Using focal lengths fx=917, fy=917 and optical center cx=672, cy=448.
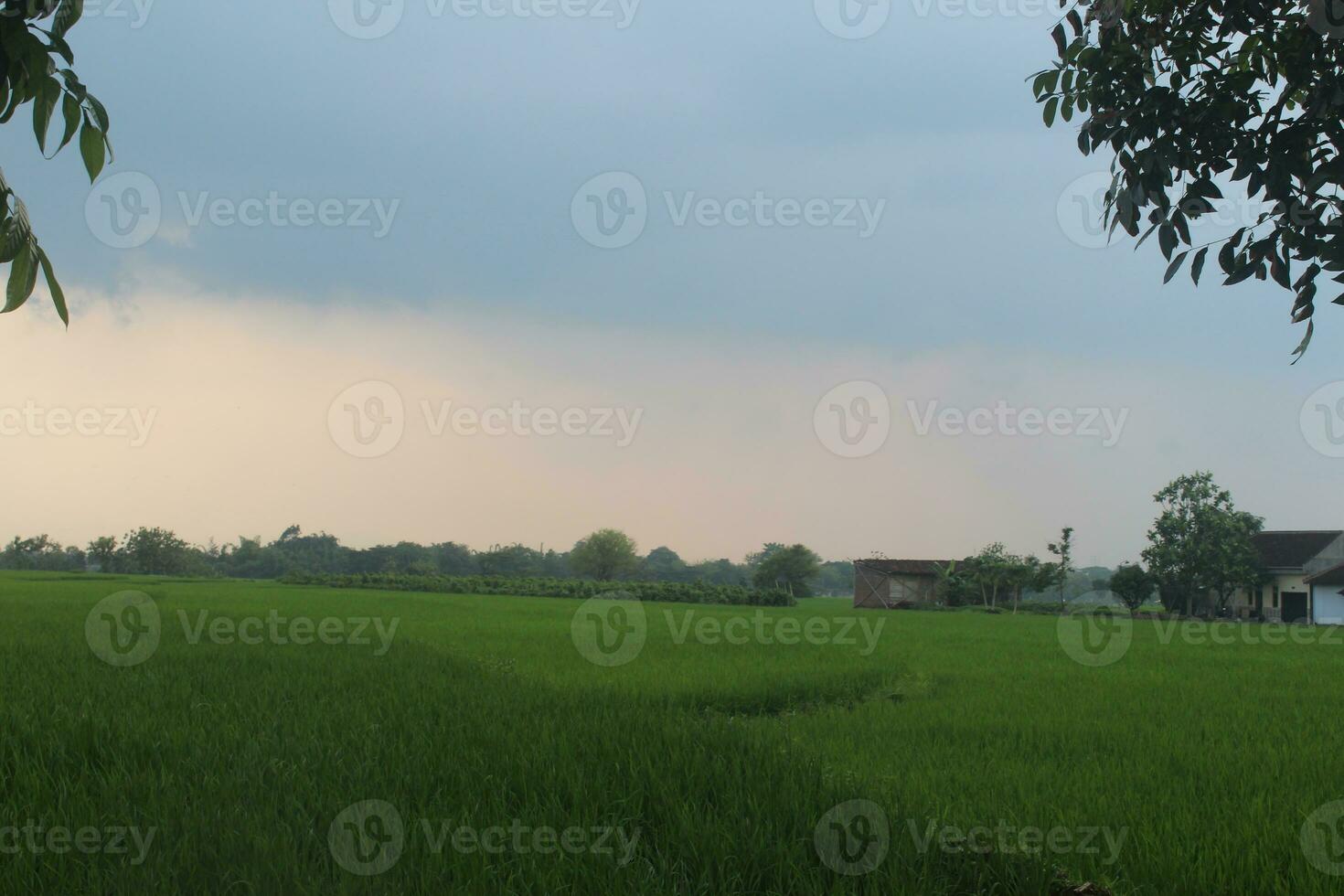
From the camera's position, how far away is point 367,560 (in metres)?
64.6

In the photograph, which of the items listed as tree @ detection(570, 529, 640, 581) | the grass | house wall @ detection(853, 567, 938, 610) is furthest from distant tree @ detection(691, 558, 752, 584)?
the grass

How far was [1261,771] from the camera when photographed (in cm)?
626

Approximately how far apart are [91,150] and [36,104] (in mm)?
127

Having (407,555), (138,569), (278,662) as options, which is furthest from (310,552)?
(278,662)

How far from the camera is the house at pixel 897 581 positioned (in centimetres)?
5297

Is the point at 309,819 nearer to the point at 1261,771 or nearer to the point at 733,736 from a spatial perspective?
the point at 733,736

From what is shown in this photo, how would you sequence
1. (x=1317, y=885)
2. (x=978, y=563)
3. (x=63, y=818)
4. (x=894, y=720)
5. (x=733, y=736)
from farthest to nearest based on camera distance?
(x=978, y=563), (x=894, y=720), (x=733, y=736), (x=63, y=818), (x=1317, y=885)

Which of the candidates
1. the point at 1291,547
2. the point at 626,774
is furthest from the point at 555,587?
the point at 626,774

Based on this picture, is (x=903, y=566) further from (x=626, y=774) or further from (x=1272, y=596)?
(x=626, y=774)

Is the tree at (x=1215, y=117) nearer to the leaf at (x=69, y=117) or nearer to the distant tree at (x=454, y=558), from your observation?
the leaf at (x=69, y=117)

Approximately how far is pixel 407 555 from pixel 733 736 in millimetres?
67776

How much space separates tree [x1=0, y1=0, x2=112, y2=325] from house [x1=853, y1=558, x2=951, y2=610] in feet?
174

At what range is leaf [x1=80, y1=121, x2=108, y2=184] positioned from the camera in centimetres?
186

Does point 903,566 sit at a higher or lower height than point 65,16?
higher
